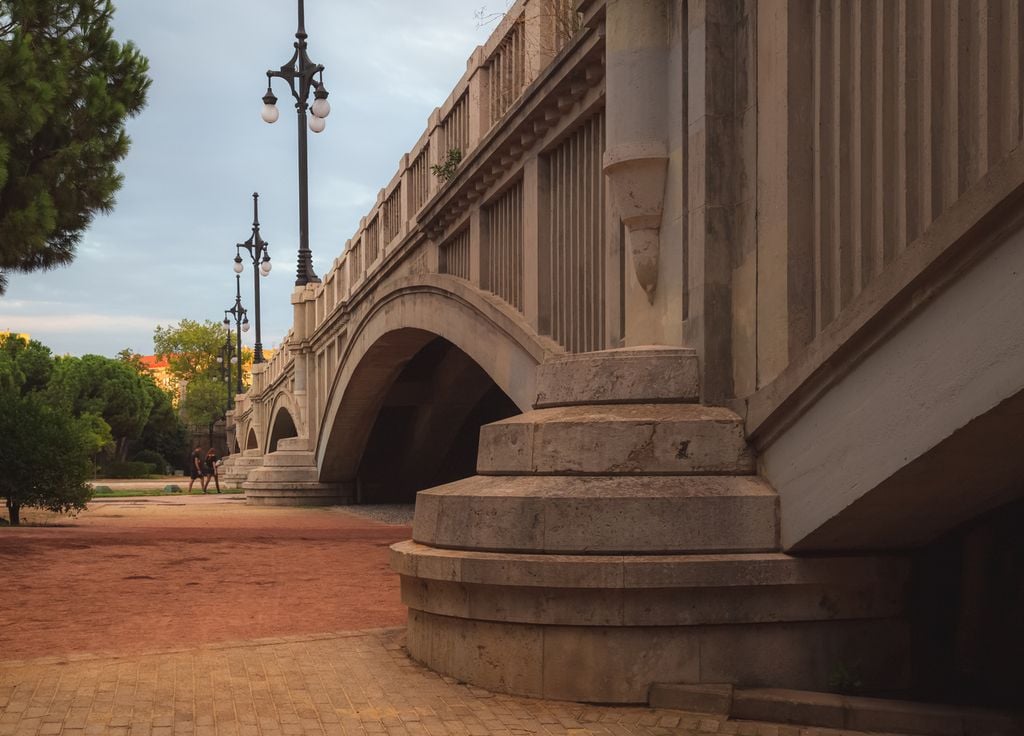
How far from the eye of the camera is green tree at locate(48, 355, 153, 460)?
67.5 metres

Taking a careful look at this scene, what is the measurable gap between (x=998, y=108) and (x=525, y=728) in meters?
3.27

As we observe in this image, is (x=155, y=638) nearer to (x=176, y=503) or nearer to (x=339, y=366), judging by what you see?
(x=339, y=366)

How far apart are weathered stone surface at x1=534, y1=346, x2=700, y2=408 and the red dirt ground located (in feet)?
7.81

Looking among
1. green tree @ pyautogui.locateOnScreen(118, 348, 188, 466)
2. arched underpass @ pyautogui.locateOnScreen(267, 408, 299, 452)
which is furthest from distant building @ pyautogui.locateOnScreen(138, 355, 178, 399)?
arched underpass @ pyautogui.locateOnScreen(267, 408, 299, 452)

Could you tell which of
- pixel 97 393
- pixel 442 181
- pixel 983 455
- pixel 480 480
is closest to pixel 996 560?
pixel 983 455

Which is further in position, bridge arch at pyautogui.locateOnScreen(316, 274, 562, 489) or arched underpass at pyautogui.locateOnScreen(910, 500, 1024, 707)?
bridge arch at pyautogui.locateOnScreen(316, 274, 562, 489)

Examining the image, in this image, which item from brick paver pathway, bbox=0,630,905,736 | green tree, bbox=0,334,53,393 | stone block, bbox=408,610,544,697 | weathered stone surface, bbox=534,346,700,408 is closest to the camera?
brick paver pathway, bbox=0,630,905,736

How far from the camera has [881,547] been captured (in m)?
5.80

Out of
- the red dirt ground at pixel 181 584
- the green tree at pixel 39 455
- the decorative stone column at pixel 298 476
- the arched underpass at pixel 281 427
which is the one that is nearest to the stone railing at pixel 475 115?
the red dirt ground at pixel 181 584

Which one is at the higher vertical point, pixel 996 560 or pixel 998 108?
pixel 998 108

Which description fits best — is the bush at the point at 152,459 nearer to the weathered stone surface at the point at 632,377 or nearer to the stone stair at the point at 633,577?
the weathered stone surface at the point at 632,377

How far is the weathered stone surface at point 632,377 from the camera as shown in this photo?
20.6 feet

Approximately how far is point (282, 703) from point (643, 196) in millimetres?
3549

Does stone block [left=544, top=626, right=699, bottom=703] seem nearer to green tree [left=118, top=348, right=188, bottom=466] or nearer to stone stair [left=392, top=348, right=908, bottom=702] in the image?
stone stair [left=392, top=348, right=908, bottom=702]
